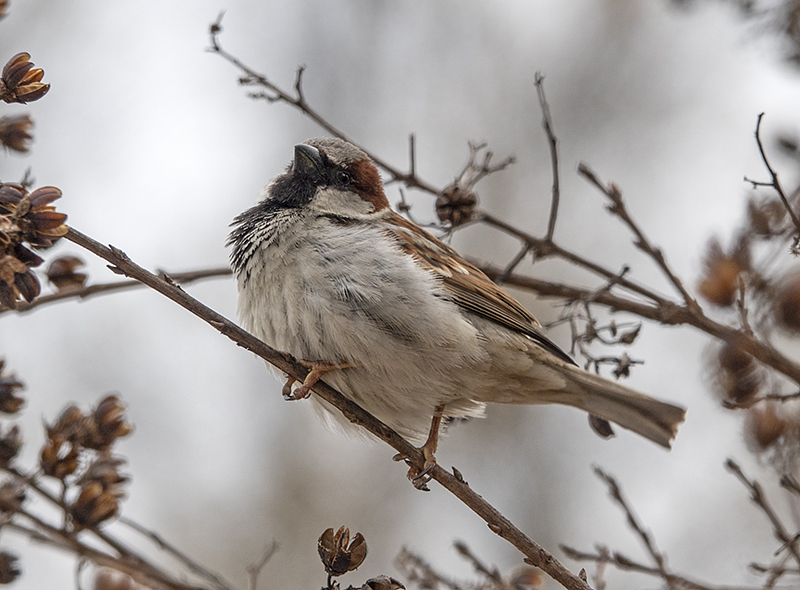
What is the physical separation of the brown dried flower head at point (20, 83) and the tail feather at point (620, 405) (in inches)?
85.4

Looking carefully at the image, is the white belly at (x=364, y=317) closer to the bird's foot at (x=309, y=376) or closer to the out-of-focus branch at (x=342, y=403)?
the bird's foot at (x=309, y=376)

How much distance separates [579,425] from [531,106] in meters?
3.62

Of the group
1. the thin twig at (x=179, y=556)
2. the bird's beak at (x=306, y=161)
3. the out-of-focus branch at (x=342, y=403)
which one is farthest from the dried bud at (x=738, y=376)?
the bird's beak at (x=306, y=161)

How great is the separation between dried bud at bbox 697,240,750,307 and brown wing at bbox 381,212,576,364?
86 cm

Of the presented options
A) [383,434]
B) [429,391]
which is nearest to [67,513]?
[383,434]

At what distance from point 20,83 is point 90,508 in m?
1.14

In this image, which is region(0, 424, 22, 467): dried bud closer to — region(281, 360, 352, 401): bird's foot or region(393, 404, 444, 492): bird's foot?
region(281, 360, 352, 401): bird's foot

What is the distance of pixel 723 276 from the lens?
2.37 m

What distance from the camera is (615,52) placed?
29.0ft

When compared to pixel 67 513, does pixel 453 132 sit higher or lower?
higher

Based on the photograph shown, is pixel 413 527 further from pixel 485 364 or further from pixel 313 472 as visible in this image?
pixel 485 364

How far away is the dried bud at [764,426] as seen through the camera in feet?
7.54

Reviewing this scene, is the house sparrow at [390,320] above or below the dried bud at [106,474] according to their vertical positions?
above

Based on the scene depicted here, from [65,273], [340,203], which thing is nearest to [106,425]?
[65,273]
